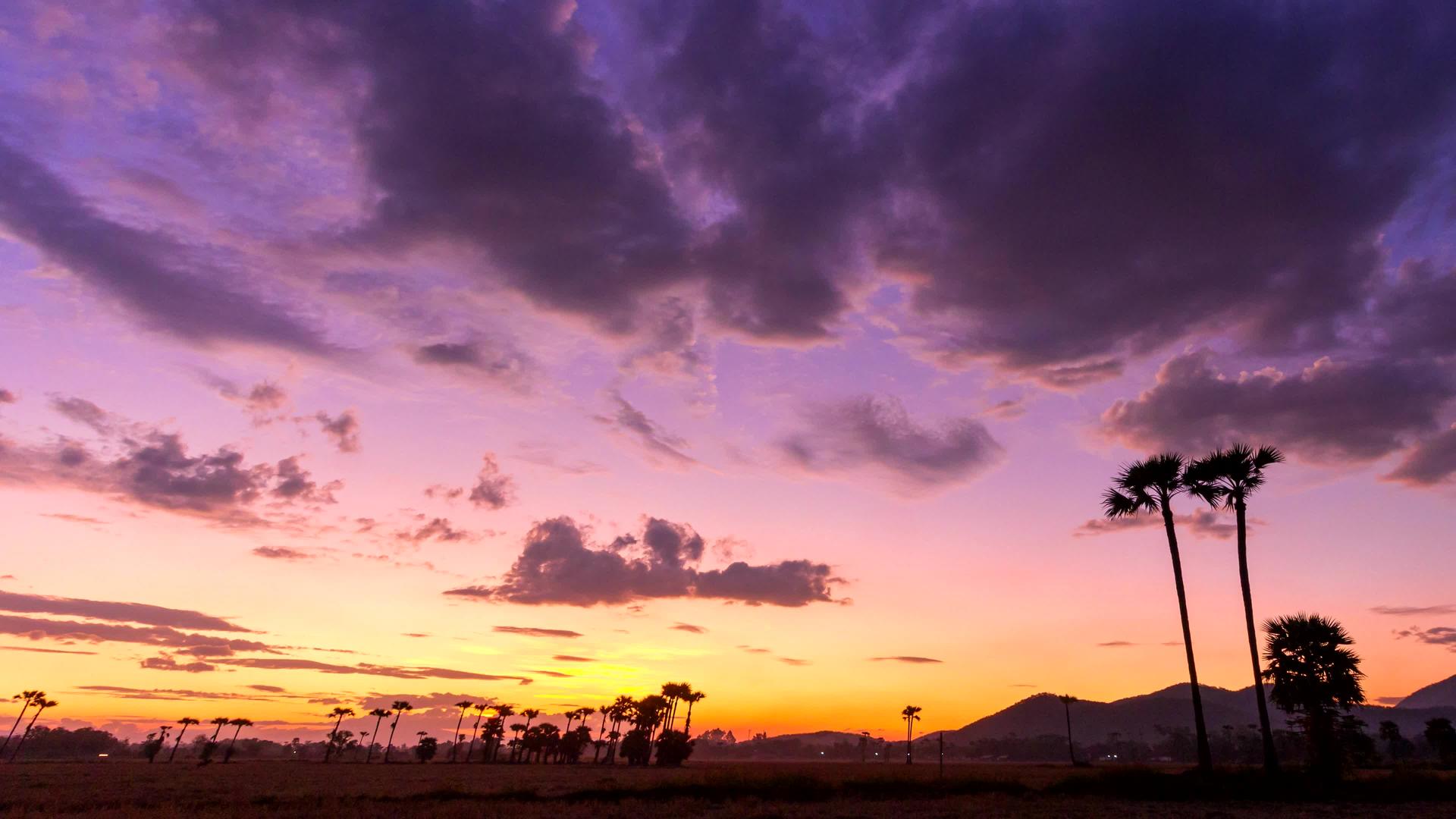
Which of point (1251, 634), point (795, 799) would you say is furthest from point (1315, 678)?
point (795, 799)

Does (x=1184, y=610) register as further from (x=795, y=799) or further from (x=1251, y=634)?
(x=795, y=799)

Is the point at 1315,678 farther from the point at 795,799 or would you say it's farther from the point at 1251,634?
the point at 795,799

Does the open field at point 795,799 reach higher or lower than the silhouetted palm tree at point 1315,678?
lower

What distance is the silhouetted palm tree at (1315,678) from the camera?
39.4 m

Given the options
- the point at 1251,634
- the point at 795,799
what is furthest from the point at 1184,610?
the point at 795,799

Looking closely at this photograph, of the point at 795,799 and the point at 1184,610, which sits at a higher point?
the point at 1184,610

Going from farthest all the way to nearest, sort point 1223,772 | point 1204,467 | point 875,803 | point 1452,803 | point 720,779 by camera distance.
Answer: point 720,779
point 1204,467
point 1223,772
point 875,803
point 1452,803

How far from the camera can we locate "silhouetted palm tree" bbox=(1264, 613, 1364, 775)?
3941cm

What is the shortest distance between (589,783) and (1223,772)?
43.2 m

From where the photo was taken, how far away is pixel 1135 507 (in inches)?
1785

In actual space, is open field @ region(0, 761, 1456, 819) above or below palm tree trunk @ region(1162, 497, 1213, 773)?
below

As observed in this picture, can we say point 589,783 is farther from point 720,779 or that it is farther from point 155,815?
point 155,815

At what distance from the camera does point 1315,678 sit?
137ft

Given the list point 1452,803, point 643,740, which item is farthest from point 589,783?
point 643,740
